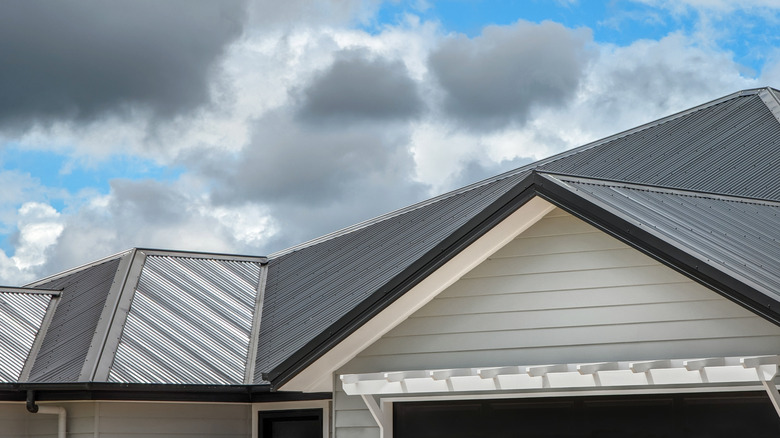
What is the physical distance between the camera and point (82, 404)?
1313cm

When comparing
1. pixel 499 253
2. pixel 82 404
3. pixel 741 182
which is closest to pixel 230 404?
pixel 82 404

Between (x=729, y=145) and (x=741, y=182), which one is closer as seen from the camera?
(x=741, y=182)

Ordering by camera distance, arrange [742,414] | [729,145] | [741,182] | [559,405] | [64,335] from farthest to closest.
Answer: [729,145], [741,182], [64,335], [559,405], [742,414]

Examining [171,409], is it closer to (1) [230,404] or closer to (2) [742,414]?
(1) [230,404]

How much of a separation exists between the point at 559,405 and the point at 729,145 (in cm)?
1034

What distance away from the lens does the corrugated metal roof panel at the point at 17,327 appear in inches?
549

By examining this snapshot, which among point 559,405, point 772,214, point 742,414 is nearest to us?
point 742,414

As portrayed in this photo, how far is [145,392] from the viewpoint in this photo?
507 inches

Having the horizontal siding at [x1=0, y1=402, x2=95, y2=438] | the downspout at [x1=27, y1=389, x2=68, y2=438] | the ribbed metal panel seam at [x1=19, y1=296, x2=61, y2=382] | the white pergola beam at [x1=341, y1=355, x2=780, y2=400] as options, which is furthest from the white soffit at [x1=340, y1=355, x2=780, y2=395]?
the ribbed metal panel seam at [x1=19, y1=296, x2=61, y2=382]

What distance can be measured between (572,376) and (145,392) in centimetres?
597

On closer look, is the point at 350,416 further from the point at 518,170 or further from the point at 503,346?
the point at 518,170

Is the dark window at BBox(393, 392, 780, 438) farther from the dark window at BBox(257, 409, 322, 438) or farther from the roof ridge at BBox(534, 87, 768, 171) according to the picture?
the roof ridge at BBox(534, 87, 768, 171)

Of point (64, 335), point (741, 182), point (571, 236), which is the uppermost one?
point (741, 182)

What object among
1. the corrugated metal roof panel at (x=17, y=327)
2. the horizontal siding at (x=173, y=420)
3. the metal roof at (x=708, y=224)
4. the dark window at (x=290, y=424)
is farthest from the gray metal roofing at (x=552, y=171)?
the metal roof at (x=708, y=224)
